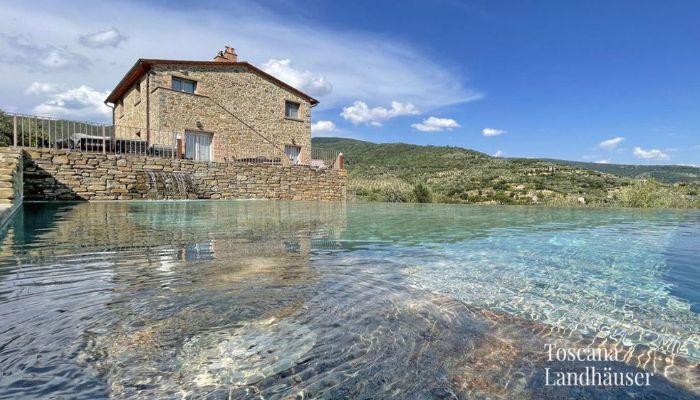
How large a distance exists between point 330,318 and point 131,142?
519 inches

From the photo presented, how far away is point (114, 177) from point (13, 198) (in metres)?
5.24

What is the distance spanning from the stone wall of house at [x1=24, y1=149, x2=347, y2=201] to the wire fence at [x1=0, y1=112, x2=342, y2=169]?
59 centimetres

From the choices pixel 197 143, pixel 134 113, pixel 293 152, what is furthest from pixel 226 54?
pixel 293 152

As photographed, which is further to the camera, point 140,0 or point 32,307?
point 140,0

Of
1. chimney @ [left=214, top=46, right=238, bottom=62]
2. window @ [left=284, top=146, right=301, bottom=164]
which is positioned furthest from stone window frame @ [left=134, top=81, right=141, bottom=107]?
window @ [left=284, top=146, right=301, bottom=164]

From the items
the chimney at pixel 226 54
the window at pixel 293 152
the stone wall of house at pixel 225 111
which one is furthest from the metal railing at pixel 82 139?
the window at pixel 293 152

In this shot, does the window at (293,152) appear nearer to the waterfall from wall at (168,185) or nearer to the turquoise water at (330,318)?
the waterfall from wall at (168,185)

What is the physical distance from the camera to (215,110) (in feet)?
58.3

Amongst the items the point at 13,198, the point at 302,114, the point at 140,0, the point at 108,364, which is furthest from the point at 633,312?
the point at 302,114

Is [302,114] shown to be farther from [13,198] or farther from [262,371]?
[262,371]

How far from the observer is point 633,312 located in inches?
101

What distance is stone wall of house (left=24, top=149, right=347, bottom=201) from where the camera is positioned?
424 inches

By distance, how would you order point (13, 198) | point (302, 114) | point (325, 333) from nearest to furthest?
point (325, 333) < point (13, 198) < point (302, 114)

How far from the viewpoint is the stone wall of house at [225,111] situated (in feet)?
52.9
